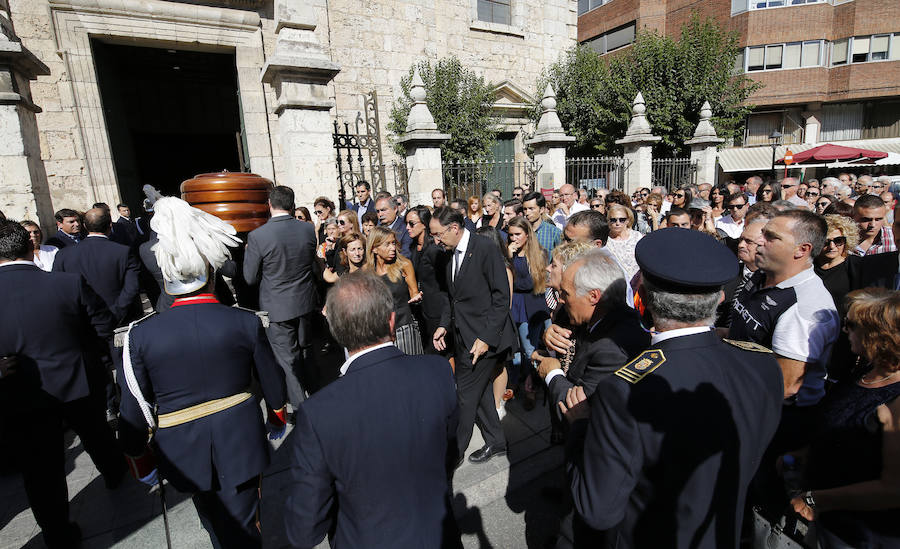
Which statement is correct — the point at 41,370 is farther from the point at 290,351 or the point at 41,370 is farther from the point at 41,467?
the point at 290,351

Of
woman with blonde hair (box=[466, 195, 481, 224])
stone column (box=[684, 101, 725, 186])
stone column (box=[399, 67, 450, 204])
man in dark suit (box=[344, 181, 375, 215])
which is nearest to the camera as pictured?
woman with blonde hair (box=[466, 195, 481, 224])

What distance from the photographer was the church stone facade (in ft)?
20.3

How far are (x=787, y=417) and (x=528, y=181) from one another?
11.1 m

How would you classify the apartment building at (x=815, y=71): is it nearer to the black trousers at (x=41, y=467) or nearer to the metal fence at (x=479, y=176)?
the metal fence at (x=479, y=176)

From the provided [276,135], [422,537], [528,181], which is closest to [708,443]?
[422,537]

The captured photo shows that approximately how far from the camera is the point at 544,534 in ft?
9.81

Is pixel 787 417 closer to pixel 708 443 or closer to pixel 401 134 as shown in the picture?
pixel 708 443

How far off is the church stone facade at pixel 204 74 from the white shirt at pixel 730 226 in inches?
236

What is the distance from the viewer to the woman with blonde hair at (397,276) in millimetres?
4258

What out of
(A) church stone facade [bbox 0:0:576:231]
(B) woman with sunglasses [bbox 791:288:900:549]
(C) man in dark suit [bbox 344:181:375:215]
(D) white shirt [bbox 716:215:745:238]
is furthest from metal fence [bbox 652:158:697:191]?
(B) woman with sunglasses [bbox 791:288:900:549]

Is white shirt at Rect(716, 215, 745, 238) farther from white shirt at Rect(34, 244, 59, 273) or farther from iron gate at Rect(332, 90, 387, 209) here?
white shirt at Rect(34, 244, 59, 273)

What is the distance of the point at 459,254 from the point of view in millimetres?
3906

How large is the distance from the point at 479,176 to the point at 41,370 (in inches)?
330

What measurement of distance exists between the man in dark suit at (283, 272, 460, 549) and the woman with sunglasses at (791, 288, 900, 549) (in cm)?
162
